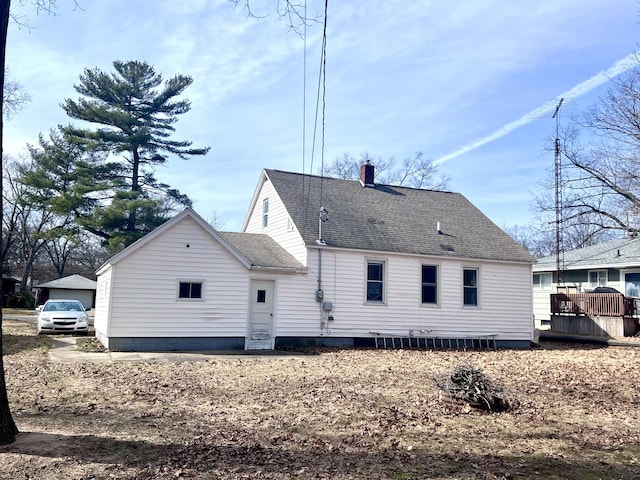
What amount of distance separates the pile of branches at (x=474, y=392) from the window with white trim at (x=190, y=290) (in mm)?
8850

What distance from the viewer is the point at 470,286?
19094 millimetres

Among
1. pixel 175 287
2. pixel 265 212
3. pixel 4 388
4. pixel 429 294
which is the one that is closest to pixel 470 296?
pixel 429 294

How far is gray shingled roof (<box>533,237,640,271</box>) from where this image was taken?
24648 mm

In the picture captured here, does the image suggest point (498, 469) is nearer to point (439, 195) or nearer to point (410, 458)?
point (410, 458)

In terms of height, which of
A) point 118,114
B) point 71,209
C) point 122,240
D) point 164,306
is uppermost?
point 118,114

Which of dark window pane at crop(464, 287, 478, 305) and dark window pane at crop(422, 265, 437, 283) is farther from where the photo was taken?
dark window pane at crop(464, 287, 478, 305)

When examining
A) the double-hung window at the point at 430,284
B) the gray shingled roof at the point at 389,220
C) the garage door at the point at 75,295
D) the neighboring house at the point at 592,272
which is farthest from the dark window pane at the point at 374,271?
the garage door at the point at 75,295

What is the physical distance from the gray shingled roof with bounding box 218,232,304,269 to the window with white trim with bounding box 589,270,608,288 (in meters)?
18.0

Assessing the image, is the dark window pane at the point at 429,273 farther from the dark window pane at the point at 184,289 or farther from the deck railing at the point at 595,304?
the deck railing at the point at 595,304

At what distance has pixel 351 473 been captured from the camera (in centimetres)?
513

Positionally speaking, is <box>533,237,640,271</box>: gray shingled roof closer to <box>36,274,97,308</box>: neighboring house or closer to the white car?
the white car

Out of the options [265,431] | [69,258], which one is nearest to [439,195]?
[265,431]

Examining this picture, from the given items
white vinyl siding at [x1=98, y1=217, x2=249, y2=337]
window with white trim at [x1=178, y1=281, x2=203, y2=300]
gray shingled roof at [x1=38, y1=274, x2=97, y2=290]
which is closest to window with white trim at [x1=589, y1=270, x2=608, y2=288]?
white vinyl siding at [x1=98, y1=217, x2=249, y2=337]

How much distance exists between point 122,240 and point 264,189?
14663 mm
